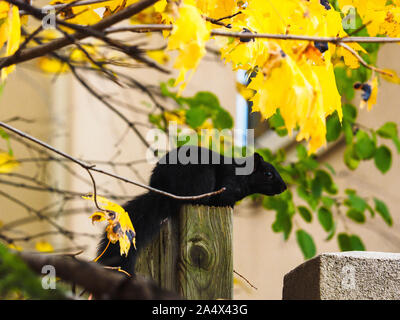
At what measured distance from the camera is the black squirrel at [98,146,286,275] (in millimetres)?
1686

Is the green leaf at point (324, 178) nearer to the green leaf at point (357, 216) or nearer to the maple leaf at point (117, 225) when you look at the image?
the green leaf at point (357, 216)

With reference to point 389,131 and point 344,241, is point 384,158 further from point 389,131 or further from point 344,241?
point 344,241

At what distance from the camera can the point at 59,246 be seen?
4.51m

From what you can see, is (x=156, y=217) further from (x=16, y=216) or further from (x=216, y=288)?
(x=16, y=216)

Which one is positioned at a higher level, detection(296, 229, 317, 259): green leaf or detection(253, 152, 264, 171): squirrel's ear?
detection(253, 152, 264, 171): squirrel's ear

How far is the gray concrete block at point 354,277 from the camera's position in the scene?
1.21 meters

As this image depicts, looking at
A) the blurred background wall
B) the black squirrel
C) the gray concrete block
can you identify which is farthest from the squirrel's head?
the gray concrete block

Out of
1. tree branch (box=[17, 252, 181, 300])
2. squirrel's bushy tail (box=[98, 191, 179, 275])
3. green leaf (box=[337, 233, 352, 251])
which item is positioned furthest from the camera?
green leaf (box=[337, 233, 352, 251])

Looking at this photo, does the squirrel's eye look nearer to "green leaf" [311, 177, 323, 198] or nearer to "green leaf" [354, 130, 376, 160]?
"green leaf" [311, 177, 323, 198]

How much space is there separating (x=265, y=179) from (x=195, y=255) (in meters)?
1.38

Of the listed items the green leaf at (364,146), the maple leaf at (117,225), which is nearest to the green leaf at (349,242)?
the green leaf at (364,146)

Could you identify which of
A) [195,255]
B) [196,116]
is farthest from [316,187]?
[195,255]

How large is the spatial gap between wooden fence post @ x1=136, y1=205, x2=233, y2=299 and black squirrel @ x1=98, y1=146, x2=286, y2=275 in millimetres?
101
